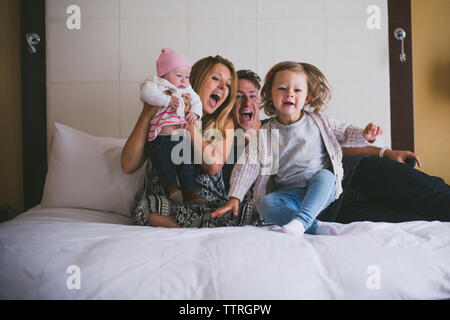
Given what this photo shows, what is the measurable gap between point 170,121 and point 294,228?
61cm

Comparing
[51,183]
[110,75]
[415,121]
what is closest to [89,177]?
[51,183]

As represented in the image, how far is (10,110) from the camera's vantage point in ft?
5.76

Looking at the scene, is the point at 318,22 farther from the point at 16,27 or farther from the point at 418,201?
the point at 16,27

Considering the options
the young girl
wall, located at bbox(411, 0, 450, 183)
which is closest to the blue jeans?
the young girl

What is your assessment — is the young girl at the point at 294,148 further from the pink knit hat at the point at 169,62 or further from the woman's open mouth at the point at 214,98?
the pink knit hat at the point at 169,62

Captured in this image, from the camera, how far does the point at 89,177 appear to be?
1.29m

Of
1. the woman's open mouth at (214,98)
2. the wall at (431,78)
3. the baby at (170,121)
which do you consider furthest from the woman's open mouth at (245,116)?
the wall at (431,78)

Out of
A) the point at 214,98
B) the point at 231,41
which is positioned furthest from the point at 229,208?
the point at 231,41

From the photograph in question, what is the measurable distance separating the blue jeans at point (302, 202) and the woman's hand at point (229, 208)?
3.2 inches

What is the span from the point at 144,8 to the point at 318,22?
3.03 ft

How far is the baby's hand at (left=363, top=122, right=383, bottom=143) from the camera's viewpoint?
1132 millimetres

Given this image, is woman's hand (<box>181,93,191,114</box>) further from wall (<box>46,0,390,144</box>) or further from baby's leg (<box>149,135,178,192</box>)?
wall (<box>46,0,390,144</box>)

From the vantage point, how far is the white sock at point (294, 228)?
0.91m

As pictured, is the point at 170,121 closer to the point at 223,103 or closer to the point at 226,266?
the point at 223,103
